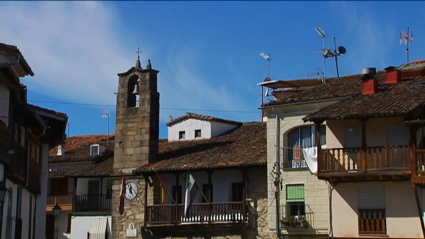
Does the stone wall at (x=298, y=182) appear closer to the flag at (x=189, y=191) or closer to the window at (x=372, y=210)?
the window at (x=372, y=210)

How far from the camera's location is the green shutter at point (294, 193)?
3553 cm

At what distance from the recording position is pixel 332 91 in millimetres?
36219

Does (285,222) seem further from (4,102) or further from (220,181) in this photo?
(4,102)

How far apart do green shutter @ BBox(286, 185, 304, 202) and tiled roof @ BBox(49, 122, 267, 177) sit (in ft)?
6.83

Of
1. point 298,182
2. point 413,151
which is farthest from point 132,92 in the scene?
point 413,151

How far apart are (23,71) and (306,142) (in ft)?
45.4

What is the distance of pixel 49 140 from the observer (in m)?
33.5

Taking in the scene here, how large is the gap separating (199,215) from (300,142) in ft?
21.5

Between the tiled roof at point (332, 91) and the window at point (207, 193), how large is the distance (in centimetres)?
551

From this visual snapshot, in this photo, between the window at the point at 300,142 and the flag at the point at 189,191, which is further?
the flag at the point at 189,191

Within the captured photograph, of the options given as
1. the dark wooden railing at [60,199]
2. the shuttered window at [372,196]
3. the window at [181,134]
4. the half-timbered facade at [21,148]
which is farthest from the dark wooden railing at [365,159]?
the dark wooden railing at [60,199]

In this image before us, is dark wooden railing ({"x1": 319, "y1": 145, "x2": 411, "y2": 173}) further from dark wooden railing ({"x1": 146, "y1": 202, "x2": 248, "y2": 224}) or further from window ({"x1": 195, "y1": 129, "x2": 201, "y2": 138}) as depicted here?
window ({"x1": 195, "y1": 129, "x2": 201, "y2": 138})

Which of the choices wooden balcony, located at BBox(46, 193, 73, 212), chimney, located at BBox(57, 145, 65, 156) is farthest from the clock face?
chimney, located at BBox(57, 145, 65, 156)

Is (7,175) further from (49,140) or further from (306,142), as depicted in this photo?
(306,142)
